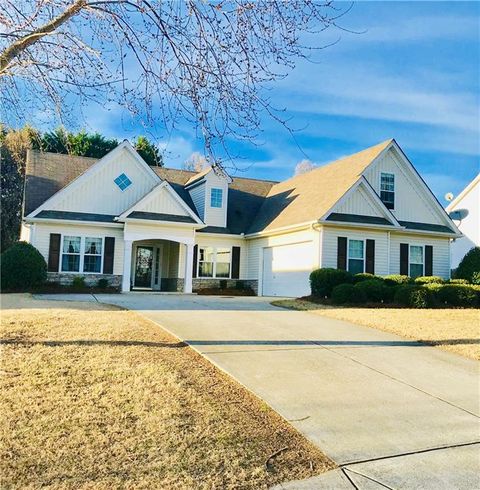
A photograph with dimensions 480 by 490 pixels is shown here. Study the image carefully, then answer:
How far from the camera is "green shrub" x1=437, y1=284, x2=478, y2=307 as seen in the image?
1561 cm

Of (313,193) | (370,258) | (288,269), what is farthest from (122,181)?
(370,258)

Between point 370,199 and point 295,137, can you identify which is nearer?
point 295,137

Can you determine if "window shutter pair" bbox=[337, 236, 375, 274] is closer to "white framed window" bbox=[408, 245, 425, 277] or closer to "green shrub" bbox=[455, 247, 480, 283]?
"white framed window" bbox=[408, 245, 425, 277]

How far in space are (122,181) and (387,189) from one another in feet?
39.4

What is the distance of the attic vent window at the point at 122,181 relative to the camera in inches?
858

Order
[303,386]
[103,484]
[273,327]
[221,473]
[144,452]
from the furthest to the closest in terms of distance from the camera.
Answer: [273,327] → [303,386] → [144,452] → [221,473] → [103,484]

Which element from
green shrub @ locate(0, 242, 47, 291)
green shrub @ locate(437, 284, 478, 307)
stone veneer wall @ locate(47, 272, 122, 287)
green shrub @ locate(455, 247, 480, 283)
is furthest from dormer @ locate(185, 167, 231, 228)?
green shrub @ locate(437, 284, 478, 307)

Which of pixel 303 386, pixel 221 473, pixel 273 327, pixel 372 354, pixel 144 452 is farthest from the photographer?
pixel 273 327

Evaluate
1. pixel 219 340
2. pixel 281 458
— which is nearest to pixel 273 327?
pixel 219 340

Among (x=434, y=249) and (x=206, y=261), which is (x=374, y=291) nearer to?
(x=434, y=249)

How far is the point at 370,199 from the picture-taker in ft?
66.0

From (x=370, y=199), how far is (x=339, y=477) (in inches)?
687

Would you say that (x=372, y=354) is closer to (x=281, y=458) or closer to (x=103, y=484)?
(x=281, y=458)

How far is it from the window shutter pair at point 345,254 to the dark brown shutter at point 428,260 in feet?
10.9
